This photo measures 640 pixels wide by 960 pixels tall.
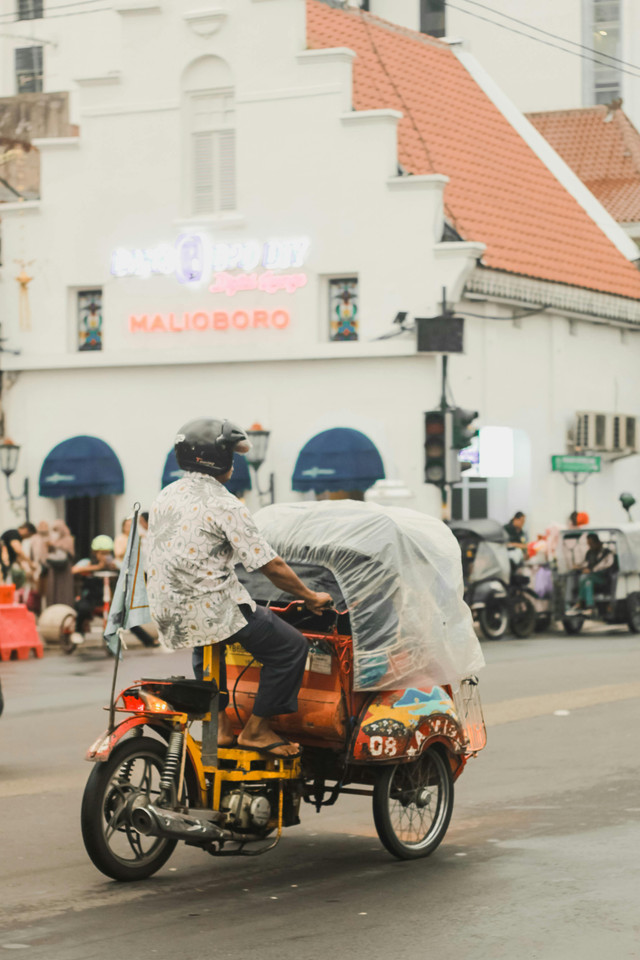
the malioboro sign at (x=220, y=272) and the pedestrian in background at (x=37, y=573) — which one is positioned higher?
the malioboro sign at (x=220, y=272)

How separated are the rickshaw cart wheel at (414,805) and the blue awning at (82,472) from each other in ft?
73.4

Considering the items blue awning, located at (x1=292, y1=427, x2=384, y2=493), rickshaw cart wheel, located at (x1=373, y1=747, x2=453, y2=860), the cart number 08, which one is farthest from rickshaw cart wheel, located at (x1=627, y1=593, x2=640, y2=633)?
the cart number 08

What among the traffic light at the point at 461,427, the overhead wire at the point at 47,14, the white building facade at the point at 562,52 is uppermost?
Answer: the overhead wire at the point at 47,14

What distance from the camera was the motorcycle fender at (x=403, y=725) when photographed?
7.52m

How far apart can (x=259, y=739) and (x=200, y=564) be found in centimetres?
86

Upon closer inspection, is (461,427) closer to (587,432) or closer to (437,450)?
(437,450)

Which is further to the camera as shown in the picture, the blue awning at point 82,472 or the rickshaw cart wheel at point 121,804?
the blue awning at point 82,472

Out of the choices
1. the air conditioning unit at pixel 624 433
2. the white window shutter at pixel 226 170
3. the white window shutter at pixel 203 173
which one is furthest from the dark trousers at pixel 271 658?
the air conditioning unit at pixel 624 433

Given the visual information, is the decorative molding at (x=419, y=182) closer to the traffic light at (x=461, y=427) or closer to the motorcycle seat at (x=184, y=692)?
the traffic light at (x=461, y=427)

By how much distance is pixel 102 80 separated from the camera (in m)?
30.4

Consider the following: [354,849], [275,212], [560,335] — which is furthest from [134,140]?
[354,849]

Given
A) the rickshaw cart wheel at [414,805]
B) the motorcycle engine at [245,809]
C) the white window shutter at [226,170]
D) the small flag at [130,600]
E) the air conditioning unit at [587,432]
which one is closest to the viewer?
the motorcycle engine at [245,809]

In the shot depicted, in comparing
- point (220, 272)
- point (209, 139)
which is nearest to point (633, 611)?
point (220, 272)

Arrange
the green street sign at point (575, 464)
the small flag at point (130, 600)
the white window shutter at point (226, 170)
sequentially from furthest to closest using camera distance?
the green street sign at point (575, 464) < the white window shutter at point (226, 170) < the small flag at point (130, 600)
